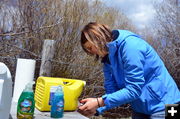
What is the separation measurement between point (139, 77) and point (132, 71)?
0.18 ft

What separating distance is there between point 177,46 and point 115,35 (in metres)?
6.18

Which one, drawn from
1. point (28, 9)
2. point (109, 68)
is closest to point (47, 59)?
point (28, 9)

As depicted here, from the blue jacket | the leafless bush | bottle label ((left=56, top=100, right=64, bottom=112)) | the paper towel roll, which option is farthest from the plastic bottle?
the leafless bush

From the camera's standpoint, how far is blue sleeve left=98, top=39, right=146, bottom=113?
4.66 ft

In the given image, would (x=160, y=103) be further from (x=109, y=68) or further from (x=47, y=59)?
(x=47, y=59)

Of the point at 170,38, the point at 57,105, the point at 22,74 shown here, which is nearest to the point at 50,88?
the point at 57,105

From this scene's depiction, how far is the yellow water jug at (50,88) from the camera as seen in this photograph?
5.47 ft

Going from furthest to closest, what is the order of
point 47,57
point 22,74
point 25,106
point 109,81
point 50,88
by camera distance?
point 47,57 → point 22,74 → point 109,81 → point 50,88 → point 25,106

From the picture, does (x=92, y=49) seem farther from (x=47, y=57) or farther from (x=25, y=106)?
(x=47, y=57)

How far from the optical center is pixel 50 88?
5.44 feet

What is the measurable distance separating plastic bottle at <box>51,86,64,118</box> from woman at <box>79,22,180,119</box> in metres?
0.15

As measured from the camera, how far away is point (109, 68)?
182 cm

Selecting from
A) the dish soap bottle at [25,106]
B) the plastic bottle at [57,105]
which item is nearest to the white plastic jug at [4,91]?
the dish soap bottle at [25,106]

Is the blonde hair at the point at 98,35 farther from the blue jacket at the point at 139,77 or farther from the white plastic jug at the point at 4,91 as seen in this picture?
the white plastic jug at the point at 4,91
